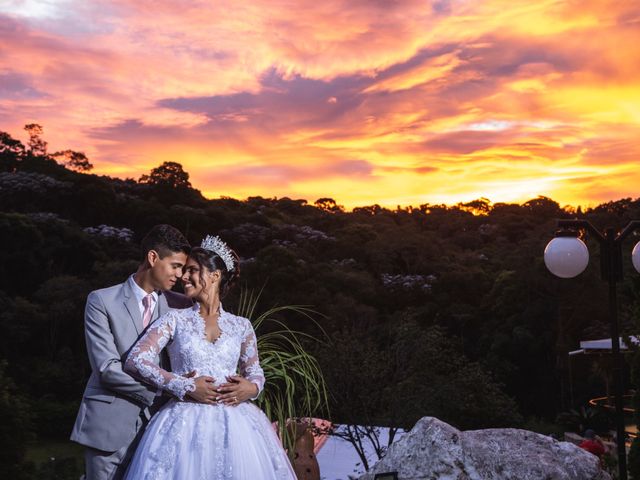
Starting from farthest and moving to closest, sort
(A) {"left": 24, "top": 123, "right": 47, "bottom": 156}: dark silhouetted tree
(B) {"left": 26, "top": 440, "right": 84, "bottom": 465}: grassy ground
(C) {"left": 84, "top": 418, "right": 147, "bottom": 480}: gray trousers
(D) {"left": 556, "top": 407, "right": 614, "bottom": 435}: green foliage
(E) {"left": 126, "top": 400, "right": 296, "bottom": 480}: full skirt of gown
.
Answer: (A) {"left": 24, "top": 123, "right": 47, "bottom": 156}: dark silhouetted tree, (B) {"left": 26, "top": 440, "right": 84, "bottom": 465}: grassy ground, (D) {"left": 556, "top": 407, "right": 614, "bottom": 435}: green foliage, (C) {"left": 84, "top": 418, "right": 147, "bottom": 480}: gray trousers, (E) {"left": 126, "top": 400, "right": 296, "bottom": 480}: full skirt of gown

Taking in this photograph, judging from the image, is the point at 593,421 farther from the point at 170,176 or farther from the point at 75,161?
the point at 75,161

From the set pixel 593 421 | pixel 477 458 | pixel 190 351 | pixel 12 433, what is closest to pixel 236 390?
pixel 190 351

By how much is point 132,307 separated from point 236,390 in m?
0.65

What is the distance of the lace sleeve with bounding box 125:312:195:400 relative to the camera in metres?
3.60

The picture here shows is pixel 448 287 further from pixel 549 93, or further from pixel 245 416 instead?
pixel 245 416

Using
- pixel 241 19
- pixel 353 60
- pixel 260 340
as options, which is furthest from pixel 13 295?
pixel 260 340

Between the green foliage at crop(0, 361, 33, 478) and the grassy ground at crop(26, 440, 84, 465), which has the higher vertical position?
the green foliage at crop(0, 361, 33, 478)

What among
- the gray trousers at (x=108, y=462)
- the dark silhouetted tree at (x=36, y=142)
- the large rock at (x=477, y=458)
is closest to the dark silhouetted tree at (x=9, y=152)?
the dark silhouetted tree at (x=36, y=142)

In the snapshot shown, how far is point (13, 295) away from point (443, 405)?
20106 mm

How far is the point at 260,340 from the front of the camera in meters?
5.55

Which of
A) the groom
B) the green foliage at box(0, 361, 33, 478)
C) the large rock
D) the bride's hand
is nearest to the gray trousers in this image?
the groom

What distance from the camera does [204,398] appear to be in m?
3.72

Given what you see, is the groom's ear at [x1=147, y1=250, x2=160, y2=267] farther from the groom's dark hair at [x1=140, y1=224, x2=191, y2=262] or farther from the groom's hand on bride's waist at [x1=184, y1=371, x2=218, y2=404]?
the groom's hand on bride's waist at [x1=184, y1=371, x2=218, y2=404]

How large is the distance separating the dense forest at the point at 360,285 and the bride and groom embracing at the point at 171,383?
7.56m
